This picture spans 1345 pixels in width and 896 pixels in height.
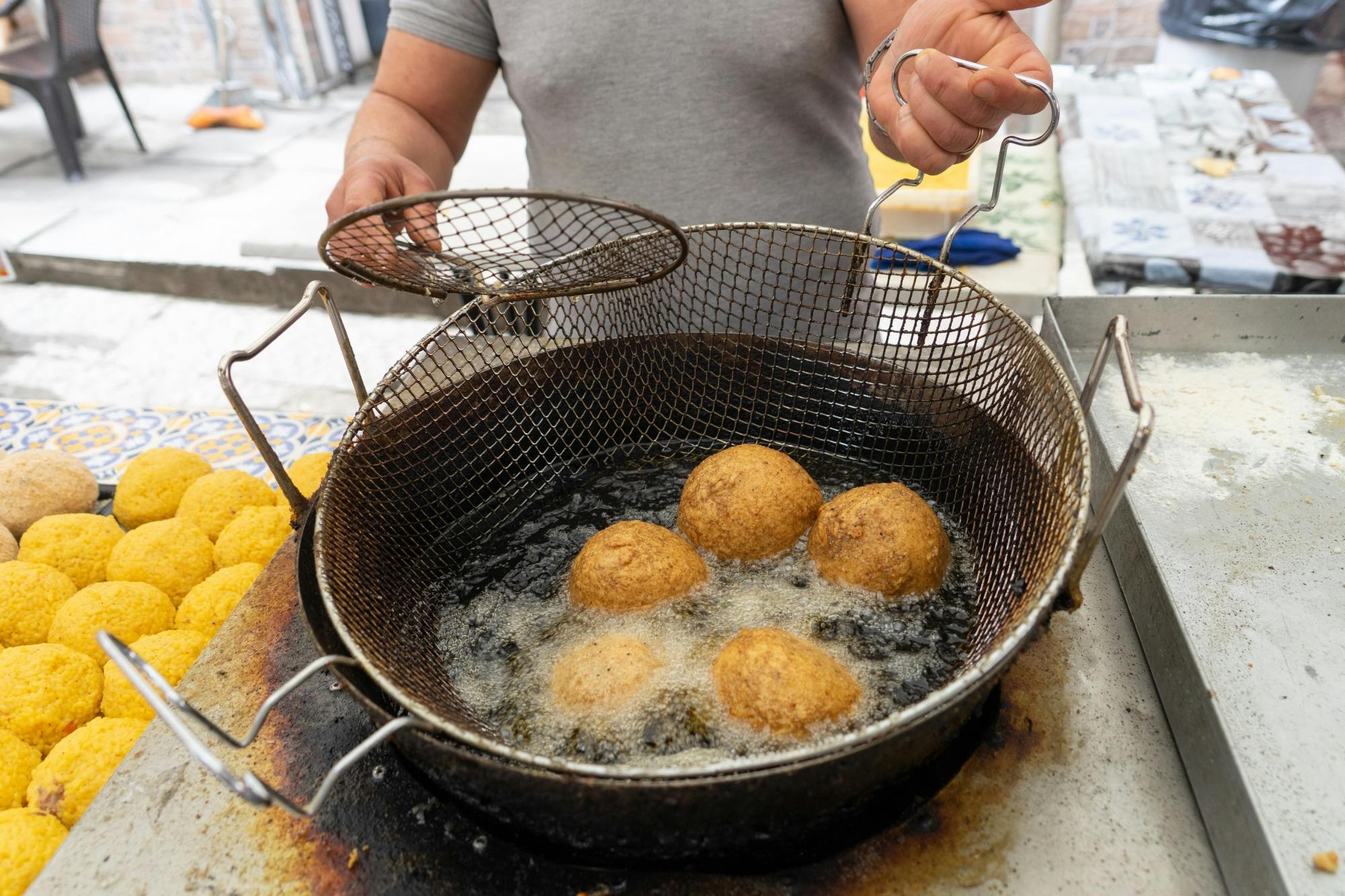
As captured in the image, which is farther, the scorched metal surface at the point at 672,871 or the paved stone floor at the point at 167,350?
the paved stone floor at the point at 167,350

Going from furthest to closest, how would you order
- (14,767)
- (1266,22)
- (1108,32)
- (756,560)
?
(1108,32) → (1266,22) → (756,560) → (14,767)

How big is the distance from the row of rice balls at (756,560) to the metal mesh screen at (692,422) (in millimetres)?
115

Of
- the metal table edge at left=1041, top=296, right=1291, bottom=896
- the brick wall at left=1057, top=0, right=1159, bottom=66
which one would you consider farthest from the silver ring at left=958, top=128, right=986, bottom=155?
the brick wall at left=1057, top=0, right=1159, bottom=66

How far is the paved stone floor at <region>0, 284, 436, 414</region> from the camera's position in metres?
2.35

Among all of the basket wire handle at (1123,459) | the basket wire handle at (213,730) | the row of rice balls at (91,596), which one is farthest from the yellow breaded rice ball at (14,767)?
the basket wire handle at (1123,459)

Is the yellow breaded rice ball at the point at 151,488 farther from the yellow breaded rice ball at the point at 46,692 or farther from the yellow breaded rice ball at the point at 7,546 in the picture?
the yellow breaded rice ball at the point at 46,692

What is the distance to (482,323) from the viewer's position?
4.37 ft

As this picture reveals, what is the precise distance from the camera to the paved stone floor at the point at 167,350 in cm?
235

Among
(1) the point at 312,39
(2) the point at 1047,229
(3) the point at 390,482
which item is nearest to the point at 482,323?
(3) the point at 390,482

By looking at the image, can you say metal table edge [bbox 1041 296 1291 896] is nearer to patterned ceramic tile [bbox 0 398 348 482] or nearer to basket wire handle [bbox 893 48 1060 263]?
basket wire handle [bbox 893 48 1060 263]

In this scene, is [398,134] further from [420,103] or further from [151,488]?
[151,488]

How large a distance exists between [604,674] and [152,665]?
2.07 ft

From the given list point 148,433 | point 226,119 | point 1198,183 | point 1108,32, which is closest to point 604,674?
point 148,433

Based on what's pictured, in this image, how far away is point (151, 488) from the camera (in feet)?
4.63
